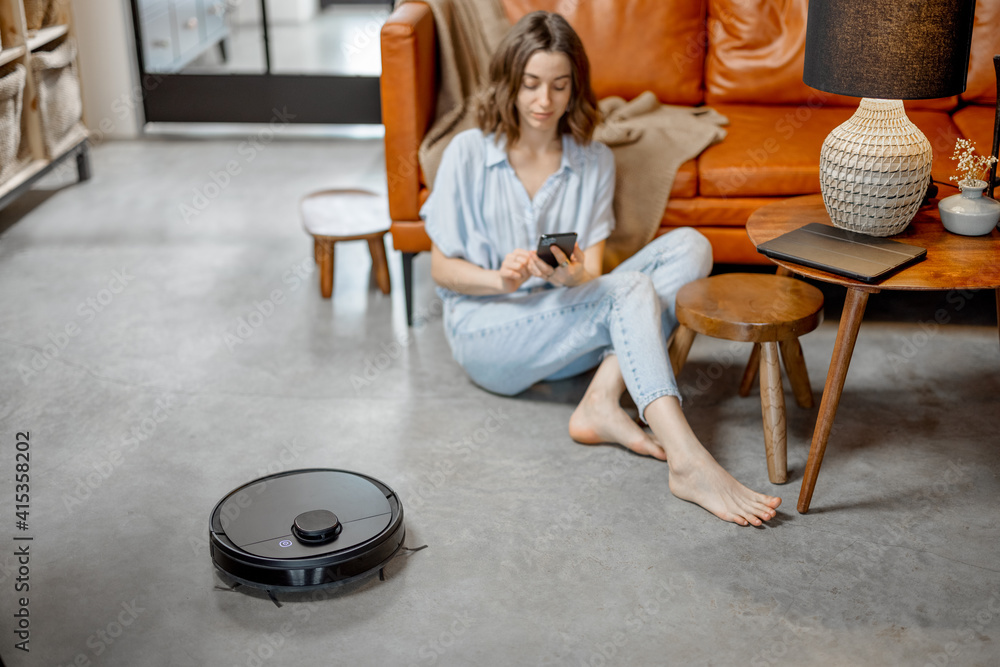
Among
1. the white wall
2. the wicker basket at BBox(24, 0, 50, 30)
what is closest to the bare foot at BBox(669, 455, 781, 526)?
the wicker basket at BBox(24, 0, 50, 30)

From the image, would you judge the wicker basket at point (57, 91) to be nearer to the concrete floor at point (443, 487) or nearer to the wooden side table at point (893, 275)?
the concrete floor at point (443, 487)

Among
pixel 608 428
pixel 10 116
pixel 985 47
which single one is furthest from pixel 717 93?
pixel 10 116

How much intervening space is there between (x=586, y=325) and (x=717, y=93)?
1.17 metres

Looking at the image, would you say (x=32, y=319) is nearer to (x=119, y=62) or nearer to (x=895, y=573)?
(x=119, y=62)

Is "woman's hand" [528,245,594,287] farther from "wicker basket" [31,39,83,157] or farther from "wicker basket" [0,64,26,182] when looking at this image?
"wicker basket" [31,39,83,157]

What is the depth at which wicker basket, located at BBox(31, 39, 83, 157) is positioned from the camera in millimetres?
3330

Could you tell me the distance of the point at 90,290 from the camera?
2.78 meters

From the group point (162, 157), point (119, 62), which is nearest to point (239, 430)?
point (162, 157)

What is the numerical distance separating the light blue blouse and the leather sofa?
33cm

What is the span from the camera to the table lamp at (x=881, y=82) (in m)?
1.62

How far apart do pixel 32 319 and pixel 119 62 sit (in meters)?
1.88

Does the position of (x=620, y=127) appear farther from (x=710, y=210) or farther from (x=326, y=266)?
(x=326, y=266)

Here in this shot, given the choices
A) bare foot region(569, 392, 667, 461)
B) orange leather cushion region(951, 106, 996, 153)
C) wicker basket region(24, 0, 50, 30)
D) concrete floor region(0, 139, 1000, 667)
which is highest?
wicker basket region(24, 0, 50, 30)

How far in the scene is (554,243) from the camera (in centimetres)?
192
